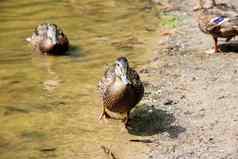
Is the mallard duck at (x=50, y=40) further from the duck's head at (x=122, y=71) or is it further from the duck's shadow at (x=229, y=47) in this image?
the duck's head at (x=122, y=71)

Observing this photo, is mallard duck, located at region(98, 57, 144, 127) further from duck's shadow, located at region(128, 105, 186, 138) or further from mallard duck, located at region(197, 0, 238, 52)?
mallard duck, located at region(197, 0, 238, 52)

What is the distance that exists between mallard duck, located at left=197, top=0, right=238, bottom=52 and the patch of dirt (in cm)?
34

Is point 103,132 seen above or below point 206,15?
below

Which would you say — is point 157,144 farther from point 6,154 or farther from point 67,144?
point 6,154

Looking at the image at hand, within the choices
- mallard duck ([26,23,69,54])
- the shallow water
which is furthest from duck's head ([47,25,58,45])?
the shallow water

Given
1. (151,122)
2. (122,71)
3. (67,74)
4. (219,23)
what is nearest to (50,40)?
(67,74)

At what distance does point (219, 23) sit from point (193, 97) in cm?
228

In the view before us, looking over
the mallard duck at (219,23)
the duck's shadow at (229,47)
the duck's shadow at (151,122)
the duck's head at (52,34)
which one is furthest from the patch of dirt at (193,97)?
the duck's head at (52,34)

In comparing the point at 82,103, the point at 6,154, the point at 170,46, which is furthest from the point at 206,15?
the point at 6,154

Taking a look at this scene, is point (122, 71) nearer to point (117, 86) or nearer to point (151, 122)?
point (117, 86)

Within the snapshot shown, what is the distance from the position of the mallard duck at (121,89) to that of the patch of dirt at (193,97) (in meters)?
0.50

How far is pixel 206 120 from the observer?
8.49m

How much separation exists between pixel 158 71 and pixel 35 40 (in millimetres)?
2943

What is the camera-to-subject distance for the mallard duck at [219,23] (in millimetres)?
11086
